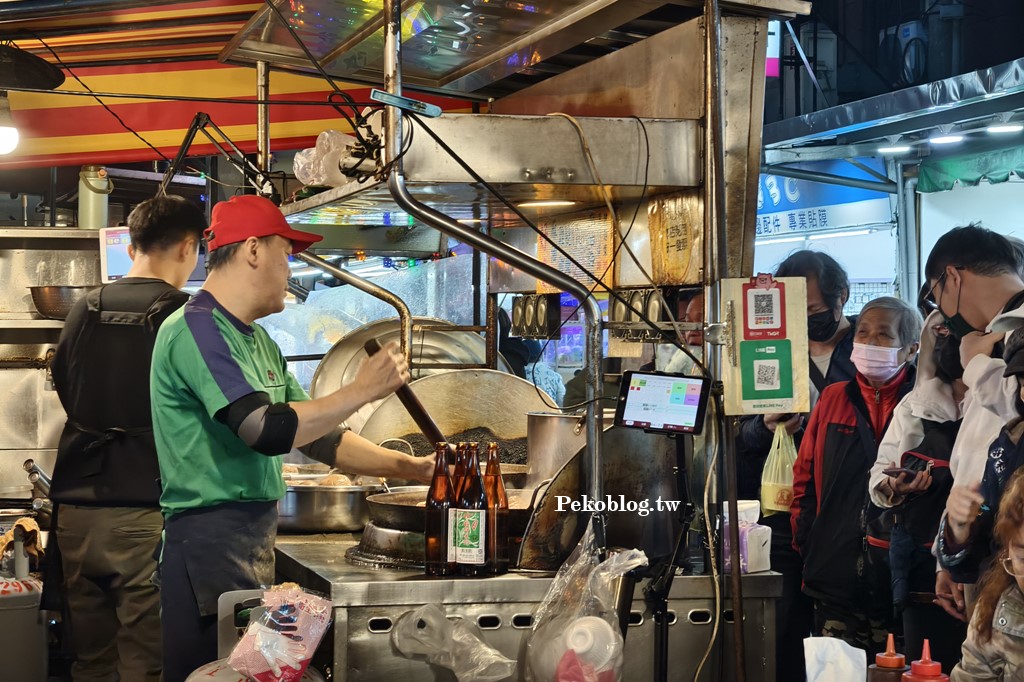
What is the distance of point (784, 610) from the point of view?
13.8 ft

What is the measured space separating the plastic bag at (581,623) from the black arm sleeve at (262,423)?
0.69 meters

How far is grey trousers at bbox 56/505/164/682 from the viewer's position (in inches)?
136

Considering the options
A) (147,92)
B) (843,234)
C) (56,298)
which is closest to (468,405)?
(147,92)

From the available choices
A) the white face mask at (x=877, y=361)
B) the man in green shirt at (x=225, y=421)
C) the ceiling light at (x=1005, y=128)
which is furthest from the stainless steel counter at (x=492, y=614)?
the ceiling light at (x=1005, y=128)

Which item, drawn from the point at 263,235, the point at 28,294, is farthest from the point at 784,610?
the point at 28,294

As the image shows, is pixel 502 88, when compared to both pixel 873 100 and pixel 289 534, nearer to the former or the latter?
pixel 289 534

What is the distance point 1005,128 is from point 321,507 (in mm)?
4031

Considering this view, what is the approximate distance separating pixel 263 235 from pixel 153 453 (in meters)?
1.23

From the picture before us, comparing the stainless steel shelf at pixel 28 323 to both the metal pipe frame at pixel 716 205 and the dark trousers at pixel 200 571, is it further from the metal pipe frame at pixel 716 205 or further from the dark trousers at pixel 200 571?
the metal pipe frame at pixel 716 205

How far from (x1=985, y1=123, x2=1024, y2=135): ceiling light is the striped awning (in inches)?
113

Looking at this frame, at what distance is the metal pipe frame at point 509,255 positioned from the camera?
254 cm

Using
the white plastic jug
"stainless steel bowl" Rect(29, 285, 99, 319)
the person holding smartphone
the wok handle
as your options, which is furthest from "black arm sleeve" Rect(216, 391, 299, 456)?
the white plastic jug

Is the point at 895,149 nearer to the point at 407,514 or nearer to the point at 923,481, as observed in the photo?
the point at 923,481

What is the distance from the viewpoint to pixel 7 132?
5.01 meters
